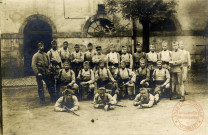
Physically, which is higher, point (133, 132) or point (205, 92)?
point (205, 92)

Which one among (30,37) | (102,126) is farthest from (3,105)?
(102,126)

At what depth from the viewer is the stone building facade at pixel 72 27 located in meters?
5.12

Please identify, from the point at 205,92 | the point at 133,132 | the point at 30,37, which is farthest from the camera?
the point at 205,92

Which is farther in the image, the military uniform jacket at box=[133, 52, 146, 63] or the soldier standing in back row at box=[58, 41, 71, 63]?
the military uniform jacket at box=[133, 52, 146, 63]

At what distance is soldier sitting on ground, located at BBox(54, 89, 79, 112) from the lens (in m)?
4.93

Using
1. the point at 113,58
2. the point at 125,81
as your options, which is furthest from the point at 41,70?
the point at 125,81

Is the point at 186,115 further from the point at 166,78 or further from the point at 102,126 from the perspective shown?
the point at 102,126

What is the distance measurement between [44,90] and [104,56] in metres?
1.71

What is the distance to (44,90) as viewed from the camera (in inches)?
204

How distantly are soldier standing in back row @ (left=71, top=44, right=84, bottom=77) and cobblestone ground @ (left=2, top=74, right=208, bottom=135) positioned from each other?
0.85m

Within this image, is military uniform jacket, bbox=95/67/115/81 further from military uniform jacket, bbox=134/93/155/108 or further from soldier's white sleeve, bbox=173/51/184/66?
soldier's white sleeve, bbox=173/51/184/66

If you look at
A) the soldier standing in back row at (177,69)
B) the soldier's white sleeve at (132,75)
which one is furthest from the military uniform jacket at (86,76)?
the soldier standing in back row at (177,69)

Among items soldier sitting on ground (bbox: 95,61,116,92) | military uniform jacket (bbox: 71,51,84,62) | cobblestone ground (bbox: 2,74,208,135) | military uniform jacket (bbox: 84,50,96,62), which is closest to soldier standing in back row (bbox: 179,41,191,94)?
cobblestone ground (bbox: 2,74,208,135)

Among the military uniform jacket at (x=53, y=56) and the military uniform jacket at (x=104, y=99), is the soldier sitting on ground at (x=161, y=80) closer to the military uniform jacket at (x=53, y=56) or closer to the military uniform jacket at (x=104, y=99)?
the military uniform jacket at (x=104, y=99)
